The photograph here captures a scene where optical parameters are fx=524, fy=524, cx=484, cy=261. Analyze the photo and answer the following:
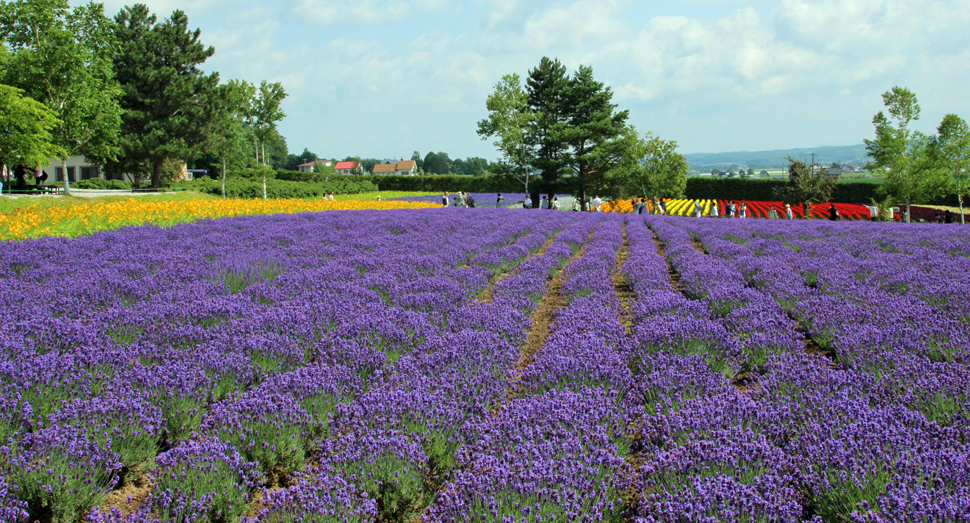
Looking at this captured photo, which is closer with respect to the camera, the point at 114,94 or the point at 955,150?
the point at 114,94

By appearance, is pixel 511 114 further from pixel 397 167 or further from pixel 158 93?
pixel 397 167

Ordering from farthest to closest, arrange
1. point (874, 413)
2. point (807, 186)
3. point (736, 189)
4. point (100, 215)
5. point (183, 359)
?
point (736, 189), point (807, 186), point (100, 215), point (183, 359), point (874, 413)

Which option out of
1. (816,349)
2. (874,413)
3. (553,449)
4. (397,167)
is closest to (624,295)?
(816,349)

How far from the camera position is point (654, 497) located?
237cm

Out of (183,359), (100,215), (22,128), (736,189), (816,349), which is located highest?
(22,128)

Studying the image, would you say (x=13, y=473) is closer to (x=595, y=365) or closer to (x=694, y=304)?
(x=595, y=365)

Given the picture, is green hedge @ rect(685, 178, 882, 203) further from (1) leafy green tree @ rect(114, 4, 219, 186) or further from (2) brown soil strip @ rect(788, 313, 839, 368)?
(2) brown soil strip @ rect(788, 313, 839, 368)

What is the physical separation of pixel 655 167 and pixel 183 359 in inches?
1517

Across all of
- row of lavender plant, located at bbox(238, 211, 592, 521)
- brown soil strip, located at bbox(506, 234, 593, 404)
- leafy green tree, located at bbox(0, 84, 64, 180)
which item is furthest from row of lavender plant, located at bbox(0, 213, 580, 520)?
leafy green tree, located at bbox(0, 84, 64, 180)

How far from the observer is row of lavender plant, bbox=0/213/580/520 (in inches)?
98.7

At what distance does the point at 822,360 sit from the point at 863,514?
80.8 inches

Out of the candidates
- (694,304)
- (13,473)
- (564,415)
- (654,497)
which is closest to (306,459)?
(13,473)

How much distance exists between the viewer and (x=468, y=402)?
10.9 ft

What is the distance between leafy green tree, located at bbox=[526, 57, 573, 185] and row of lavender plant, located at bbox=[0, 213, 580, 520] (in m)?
35.6
